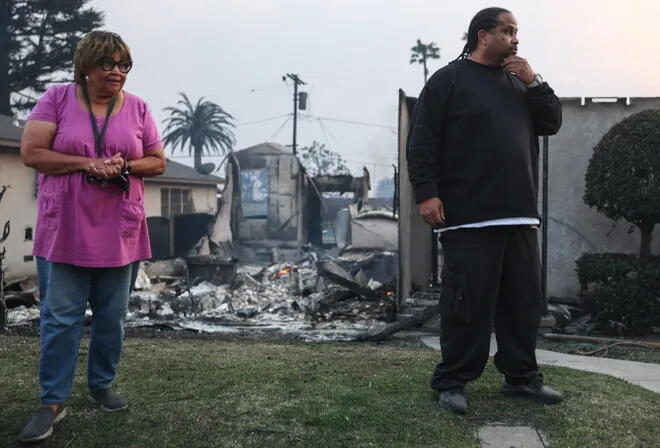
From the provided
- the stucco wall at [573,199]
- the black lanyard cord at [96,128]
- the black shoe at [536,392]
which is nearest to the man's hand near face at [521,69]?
the black shoe at [536,392]

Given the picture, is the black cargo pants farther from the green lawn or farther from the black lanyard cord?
the black lanyard cord

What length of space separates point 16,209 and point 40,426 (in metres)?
14.0

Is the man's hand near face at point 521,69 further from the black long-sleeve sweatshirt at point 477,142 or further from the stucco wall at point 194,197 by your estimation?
the stucco wall at point 194,197

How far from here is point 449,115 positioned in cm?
310

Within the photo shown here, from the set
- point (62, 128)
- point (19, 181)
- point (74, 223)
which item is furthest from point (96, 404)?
point (19, 181)

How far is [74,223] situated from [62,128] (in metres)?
0.43

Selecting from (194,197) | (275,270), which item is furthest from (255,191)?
(275,270)

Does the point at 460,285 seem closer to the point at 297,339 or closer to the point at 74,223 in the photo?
the point at 74,223

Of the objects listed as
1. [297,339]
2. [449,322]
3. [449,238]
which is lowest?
[297,339]

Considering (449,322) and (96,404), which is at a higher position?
(449,322)

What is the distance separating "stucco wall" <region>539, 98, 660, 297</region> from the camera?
876 cm

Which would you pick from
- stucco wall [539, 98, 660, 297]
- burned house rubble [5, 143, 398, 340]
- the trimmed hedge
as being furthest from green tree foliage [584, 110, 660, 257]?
burned house rubble [5, 143, 398, 340]

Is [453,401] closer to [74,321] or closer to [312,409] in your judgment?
[312,409]

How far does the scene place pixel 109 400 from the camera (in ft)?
9.53
